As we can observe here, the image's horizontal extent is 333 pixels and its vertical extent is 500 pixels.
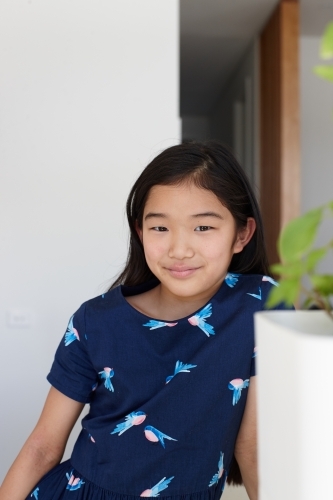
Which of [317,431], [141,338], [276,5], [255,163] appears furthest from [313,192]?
[317,431]

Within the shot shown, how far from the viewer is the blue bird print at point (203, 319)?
1053 mm

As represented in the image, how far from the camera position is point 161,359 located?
104 cm

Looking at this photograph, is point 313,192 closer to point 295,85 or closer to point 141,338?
point 295,85

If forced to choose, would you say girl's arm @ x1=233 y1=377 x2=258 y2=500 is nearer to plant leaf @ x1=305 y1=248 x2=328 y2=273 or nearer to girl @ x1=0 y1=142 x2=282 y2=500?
girl @ x1=0 y1=142 x2=282 y2=500

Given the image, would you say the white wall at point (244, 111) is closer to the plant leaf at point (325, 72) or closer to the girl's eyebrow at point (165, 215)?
the girl's eyebrow at point (165, 215)

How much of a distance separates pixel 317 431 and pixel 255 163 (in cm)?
393

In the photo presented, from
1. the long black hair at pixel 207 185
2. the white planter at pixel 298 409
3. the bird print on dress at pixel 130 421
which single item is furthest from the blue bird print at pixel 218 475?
the white planter at pixel 298 409

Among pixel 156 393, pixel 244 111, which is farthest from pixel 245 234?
pixel 244 111

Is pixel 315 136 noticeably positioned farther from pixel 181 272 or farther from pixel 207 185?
pixel 181 272

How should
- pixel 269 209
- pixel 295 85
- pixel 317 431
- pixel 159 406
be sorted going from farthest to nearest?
1. pixel 269 209
2. pixel 295 85
3. pixel 159 406
4. pixel 317 431

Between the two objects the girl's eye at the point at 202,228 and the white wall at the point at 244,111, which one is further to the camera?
the white wall at the point at 244,111

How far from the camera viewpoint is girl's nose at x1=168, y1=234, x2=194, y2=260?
3.30 feet

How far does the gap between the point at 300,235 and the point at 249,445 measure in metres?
0.74

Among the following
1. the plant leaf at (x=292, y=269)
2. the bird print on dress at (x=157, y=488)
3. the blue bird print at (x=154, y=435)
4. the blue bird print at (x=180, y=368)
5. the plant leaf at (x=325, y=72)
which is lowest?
the bird print on dress at (x=157, y=488)
